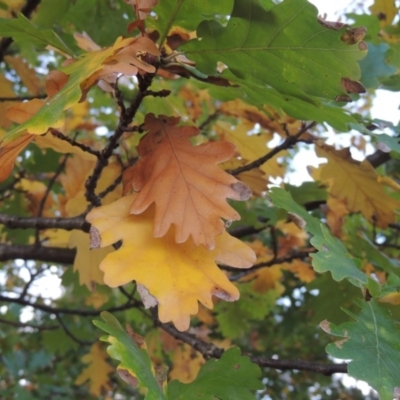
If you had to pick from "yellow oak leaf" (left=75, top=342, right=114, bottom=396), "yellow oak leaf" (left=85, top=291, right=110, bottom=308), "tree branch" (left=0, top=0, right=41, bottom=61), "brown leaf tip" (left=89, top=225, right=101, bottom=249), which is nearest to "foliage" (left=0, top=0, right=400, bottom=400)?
"brown leaf tip" (left=89, top=225, right=101, bottom=249)

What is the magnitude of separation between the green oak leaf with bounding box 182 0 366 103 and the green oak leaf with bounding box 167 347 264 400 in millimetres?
446

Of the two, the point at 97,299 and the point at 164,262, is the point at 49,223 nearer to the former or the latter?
the point at 164,262

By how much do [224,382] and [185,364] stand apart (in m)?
1.07

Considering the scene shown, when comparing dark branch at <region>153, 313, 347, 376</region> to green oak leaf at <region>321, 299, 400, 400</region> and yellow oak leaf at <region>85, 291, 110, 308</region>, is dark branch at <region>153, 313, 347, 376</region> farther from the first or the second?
yellow oak leaf at <region>85, 291, 110, 308</region>

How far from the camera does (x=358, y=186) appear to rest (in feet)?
3.87

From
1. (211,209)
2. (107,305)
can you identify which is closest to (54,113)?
(211,209)

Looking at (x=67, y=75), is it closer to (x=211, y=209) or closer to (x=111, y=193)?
(x=211, y=209)

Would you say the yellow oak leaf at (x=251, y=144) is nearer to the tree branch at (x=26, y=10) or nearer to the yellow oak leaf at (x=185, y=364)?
the tree branch at (x=26, y=10)

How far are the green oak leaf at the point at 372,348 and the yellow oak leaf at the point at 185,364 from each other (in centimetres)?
113

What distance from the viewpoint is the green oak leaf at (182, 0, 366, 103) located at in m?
0.71

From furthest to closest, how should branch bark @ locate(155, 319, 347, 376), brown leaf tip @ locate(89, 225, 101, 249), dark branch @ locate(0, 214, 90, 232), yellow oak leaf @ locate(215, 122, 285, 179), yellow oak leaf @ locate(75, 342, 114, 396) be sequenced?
yellow oak leaf @ locate(75, 342, 114, 396) → yellow oak leaf @ locate(215, 122, 285, 179) → dark branch @ locate(0, 214, 90, 232) → branch bark @ locate(155, 319, 347, 376) → brown leaf tip @ locate(89, 225, 101, 249)

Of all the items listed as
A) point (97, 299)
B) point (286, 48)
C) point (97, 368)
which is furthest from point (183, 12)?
point (97, 368)

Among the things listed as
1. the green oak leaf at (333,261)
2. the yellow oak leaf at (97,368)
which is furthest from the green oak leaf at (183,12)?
the yellow oak leaf at (97,368)

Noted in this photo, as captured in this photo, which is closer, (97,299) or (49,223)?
(49,223)
